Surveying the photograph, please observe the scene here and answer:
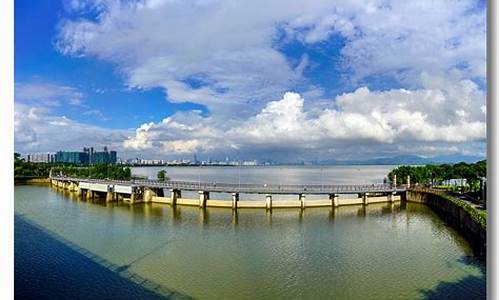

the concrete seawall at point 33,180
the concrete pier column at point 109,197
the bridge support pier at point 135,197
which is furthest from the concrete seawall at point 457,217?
the concrete seawall at point 33,180

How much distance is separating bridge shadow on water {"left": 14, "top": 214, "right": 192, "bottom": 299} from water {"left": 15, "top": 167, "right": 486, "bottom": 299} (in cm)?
17

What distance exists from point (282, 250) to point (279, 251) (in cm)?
17

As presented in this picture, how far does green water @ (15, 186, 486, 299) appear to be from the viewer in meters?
6.97

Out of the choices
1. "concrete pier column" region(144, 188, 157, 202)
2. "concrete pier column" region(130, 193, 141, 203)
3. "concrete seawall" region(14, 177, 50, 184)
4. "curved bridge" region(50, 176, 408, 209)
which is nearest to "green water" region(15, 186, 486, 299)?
"curved bridge" region(50, 176, 408, 209)

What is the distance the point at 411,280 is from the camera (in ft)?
24.2

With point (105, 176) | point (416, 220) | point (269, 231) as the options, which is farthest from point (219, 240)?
point (105, 176)

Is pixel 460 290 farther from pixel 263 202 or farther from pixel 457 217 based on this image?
pixel 263 202

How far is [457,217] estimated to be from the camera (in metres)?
14.0

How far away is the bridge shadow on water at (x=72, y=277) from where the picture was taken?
6484 millimetres

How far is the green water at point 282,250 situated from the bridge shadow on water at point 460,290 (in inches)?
0.7

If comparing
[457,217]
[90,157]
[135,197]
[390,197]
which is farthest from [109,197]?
[90,157]

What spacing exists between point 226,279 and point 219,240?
4.19 metres
